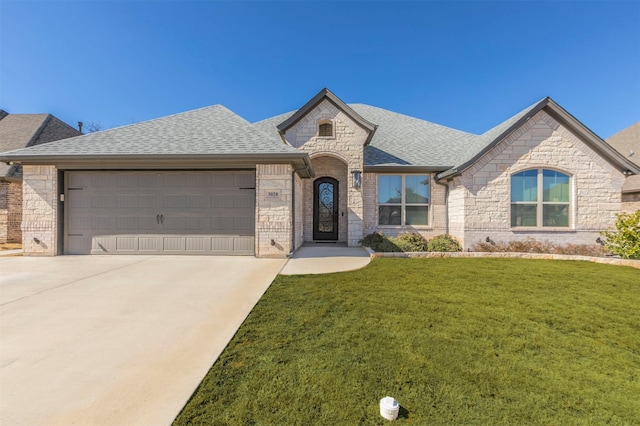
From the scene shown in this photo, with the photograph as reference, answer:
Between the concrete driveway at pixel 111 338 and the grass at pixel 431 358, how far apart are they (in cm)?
36

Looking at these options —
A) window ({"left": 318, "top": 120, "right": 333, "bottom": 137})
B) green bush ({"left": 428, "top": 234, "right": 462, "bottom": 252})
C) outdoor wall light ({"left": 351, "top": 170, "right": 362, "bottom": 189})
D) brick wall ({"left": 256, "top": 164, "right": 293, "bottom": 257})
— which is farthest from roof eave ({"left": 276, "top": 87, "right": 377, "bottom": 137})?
green bush ({"left": 428, "top": 234, "right": 462, "bottom": 252})

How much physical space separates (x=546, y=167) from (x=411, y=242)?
213 inches

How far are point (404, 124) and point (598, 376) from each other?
14700mm

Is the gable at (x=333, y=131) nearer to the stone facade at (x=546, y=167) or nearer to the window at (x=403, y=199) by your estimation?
the window at (x=403, y=199)


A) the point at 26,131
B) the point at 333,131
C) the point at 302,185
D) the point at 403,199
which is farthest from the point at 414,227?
the point at 26,131

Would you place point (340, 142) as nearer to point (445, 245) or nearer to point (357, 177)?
point (357, 177)

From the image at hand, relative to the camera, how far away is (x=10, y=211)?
1246 centimetres

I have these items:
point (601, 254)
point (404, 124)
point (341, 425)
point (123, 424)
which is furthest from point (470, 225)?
point (123, 424)

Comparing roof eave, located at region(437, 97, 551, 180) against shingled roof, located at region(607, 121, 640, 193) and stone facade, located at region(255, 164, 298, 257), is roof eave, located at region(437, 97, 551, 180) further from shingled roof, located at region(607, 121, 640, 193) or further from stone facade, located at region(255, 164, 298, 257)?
shingled roof, located at region(607, 121, 640, 193)

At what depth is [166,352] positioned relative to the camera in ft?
10.1

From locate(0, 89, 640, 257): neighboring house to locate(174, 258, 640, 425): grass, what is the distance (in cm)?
434

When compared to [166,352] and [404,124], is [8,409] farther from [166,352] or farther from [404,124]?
[404,124]

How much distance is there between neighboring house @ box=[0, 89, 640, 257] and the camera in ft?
28.4

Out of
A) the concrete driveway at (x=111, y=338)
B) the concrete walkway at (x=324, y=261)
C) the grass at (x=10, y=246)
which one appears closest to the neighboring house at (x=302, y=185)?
the concrete walkway at (x=324, y=261)
